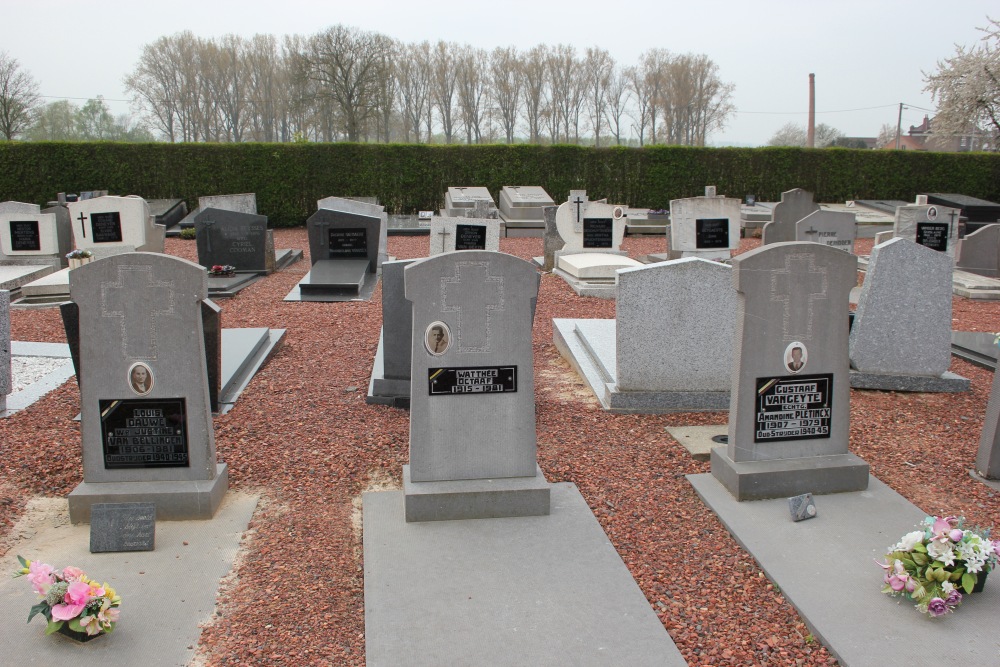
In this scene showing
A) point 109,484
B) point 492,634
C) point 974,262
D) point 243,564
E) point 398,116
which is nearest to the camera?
point 492,634

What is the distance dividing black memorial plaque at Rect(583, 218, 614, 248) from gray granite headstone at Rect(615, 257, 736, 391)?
7004 millimetres

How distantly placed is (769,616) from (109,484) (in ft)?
11.2

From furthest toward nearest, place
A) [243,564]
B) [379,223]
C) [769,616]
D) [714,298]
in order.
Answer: [379,223] → [714,298] → [243,564] → [769,616]

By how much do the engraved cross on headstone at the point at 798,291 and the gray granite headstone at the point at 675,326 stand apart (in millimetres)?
1471

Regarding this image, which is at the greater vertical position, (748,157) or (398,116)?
(398,116)

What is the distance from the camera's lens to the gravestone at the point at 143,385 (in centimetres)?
411

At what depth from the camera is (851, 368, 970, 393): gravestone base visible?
21.7 feet

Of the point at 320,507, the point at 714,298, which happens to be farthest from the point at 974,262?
the point at 320,507

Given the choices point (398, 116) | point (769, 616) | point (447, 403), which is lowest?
point (769, 616)

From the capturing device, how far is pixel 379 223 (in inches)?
482

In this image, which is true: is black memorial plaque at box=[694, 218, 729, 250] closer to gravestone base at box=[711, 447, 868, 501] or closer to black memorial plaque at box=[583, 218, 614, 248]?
black memorial plaque at box=[583, 218, 614, 248]

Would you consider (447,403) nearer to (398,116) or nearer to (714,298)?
(714,298)

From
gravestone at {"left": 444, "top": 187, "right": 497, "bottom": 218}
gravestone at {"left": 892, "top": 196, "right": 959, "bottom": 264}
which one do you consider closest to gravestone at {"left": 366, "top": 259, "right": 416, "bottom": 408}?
gravestone at {"left": 892, "top": 196, "right": 959, "bottom": 264}

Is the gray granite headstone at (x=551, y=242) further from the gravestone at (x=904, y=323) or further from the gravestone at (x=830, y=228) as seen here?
the gravestone at (x=904, y=323)
